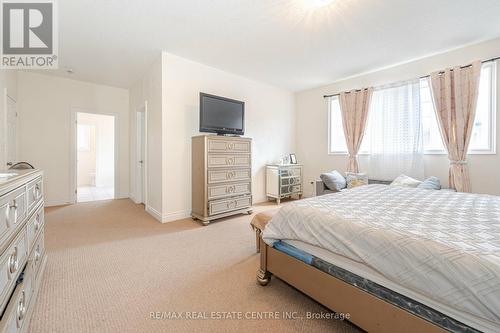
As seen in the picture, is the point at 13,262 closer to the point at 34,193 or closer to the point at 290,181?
the point at 34,193

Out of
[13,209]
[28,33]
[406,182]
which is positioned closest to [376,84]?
[406,182]

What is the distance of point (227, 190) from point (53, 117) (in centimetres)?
397

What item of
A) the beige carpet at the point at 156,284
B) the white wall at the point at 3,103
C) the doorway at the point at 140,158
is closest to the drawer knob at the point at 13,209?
the beige carpet at the point at 156,284

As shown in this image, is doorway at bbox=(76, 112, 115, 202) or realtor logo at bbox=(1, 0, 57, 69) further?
doorway at bbox=(76, 112, 115, 202)

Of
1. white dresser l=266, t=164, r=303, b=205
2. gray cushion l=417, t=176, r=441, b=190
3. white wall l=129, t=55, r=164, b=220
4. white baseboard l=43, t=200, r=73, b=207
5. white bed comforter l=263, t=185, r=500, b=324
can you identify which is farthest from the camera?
white dresser l=266, t=164, r=303, b=205

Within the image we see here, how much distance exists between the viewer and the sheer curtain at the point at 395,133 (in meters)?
3.62

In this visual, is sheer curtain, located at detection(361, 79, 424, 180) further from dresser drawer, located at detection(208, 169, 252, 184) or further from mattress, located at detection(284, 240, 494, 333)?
mattress, located at detection(284, 240, 494, 333)

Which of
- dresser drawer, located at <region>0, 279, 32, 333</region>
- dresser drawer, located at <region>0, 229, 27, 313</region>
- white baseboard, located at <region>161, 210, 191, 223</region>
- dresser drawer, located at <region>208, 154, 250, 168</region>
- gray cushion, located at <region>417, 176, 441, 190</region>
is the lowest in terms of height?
white baseboard, located at <region>161, 210, 191, 223</region>

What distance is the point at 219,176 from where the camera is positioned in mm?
3514

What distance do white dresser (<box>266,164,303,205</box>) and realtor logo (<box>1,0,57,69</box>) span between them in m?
4.04

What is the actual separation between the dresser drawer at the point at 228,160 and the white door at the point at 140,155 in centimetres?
216

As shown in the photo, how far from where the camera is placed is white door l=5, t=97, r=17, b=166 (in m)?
3.53

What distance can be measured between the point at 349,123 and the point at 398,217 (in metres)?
3.34

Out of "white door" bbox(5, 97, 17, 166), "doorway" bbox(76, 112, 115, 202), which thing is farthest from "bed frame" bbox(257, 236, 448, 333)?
"doorway" bbox(76, 112, 115, 202)
